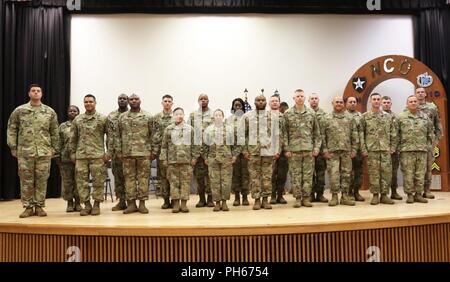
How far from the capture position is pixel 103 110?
8297 millimetres

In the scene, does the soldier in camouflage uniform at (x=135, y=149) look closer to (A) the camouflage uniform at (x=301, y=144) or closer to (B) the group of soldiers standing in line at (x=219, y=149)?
(B) the group of soldiers standing in line at (x=219, y=149)

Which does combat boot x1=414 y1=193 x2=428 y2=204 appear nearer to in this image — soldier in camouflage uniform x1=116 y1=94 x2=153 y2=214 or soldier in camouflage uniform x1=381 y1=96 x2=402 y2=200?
soldier in camouflage uniform x1=381 y1=96 x2=402 y2=200

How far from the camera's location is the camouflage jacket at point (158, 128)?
522 centimetres

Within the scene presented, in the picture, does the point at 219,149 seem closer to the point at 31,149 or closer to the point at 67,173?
the point at 67,173

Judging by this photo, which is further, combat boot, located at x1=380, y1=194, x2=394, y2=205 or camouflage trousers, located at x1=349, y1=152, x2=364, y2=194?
camouflage trousers, located at x1=349, y1=152, x2=364, y2=194

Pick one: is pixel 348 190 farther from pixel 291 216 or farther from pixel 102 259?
pixel 102 259

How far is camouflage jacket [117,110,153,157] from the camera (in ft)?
16.4

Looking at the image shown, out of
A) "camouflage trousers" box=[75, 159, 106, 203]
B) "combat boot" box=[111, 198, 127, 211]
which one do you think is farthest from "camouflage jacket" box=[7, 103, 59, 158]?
"combat boot" box=[111, 198, 127, 211]

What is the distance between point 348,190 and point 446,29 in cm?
509

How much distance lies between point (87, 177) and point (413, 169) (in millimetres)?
4328

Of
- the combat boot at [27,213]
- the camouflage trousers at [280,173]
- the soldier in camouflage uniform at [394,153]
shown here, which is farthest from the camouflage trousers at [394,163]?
the combat boot at [27,213]

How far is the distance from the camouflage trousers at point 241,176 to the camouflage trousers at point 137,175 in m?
1.47

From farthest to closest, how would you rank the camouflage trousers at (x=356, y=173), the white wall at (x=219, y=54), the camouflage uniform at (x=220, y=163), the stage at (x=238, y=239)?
the white wall at (x=219, y=54), the camouflage trousers at (x=356, y=173), the camouflage uniform at (x=220, y=163), the stage at (x=238, y=239)
